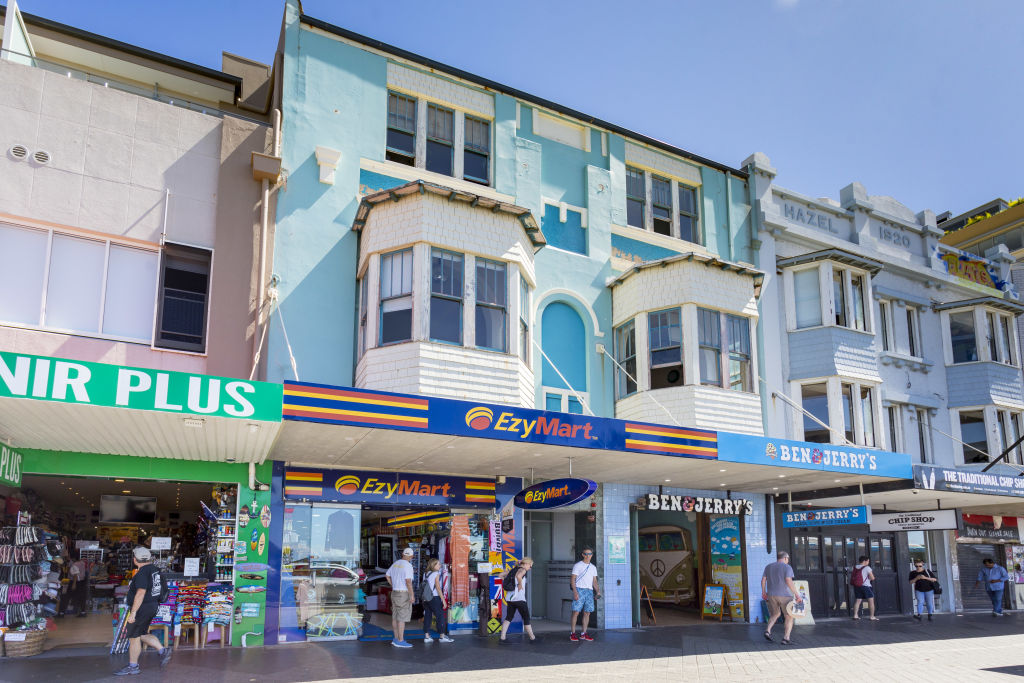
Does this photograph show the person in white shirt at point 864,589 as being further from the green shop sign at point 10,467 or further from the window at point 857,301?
the green shop sign at point 10,467

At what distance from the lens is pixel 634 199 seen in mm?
18516

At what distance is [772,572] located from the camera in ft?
47.8

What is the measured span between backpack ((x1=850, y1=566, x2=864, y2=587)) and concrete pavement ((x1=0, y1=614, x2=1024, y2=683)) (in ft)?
10.9

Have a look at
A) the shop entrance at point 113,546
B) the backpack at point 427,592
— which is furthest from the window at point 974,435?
the shop entrance at point 113,546

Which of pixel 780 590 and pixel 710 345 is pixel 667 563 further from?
pixel 710 345

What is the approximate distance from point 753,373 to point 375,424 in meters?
9.26

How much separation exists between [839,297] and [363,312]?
1213 cm

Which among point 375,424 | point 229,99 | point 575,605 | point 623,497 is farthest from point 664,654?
point 229,99

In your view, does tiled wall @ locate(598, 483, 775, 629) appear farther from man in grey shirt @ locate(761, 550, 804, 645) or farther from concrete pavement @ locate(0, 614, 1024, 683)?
man in grey shirt @ locate(761, 550, 804, 645)

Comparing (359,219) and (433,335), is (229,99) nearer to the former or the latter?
(359,219)

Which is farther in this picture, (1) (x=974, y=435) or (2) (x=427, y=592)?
(1) (x=974, y=435)

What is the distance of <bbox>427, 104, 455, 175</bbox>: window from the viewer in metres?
16.0

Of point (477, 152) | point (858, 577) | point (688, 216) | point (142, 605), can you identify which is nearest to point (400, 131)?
point (477, 152)

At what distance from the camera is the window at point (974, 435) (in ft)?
72.9
